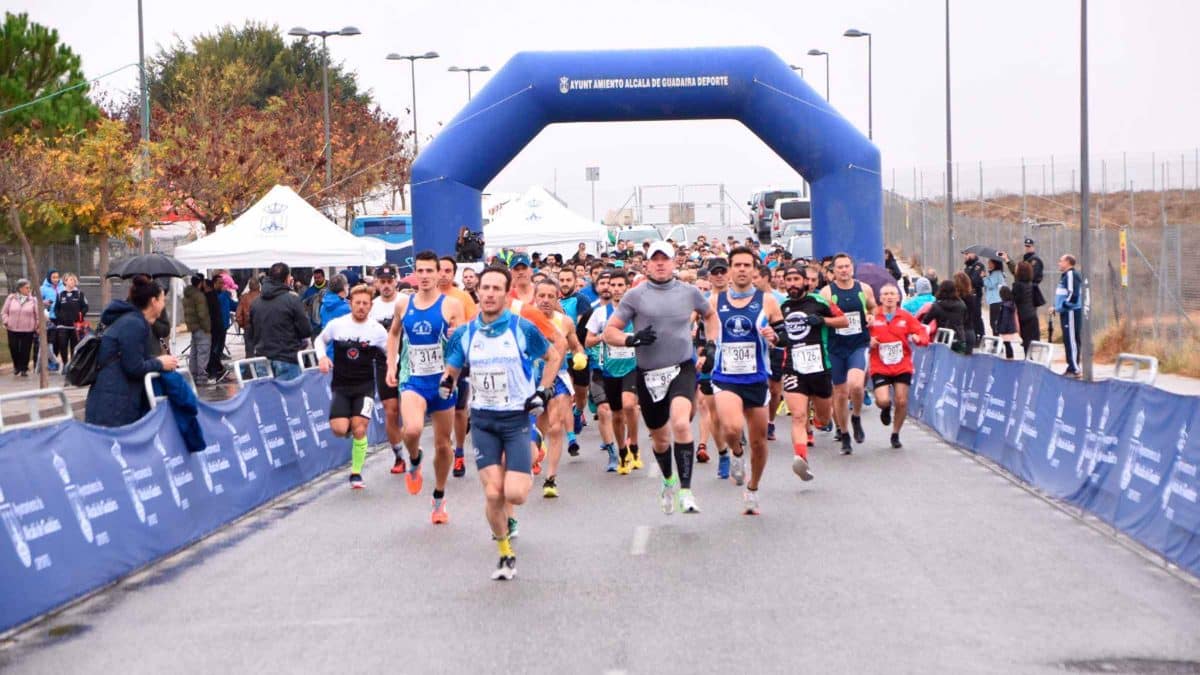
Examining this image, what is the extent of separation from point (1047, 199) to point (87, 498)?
57591 millimetres

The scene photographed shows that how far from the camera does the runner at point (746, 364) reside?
13062 millimetres

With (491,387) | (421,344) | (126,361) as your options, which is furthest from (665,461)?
(126,361)

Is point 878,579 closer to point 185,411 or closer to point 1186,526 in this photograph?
point 1186,526

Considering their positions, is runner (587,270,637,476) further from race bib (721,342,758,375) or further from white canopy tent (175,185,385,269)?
white canopy tent (175,185,385,269)

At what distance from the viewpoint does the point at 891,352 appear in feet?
58.4

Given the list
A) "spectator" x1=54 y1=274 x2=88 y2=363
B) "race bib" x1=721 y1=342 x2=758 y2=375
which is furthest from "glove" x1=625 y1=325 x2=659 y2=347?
"spectator" x1=54 y1=274 x2=88 y2=363

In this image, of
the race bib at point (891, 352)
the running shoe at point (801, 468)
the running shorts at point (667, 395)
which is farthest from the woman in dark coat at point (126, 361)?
the race bib at point (891, 352)

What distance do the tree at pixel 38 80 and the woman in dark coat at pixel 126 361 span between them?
25072mm

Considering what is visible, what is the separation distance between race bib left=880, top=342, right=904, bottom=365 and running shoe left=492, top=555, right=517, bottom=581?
26.8 ft

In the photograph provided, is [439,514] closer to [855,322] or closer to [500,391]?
[500,391]

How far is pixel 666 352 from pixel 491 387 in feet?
7.98

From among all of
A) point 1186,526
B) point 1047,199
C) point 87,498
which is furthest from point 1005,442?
point 1047,199

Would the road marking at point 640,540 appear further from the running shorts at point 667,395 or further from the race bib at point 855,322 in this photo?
the race bib at point 855,322

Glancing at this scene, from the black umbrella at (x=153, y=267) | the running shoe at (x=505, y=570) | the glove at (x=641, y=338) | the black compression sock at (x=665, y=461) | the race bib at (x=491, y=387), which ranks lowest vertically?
the running shoe at (x=505, y=570)
